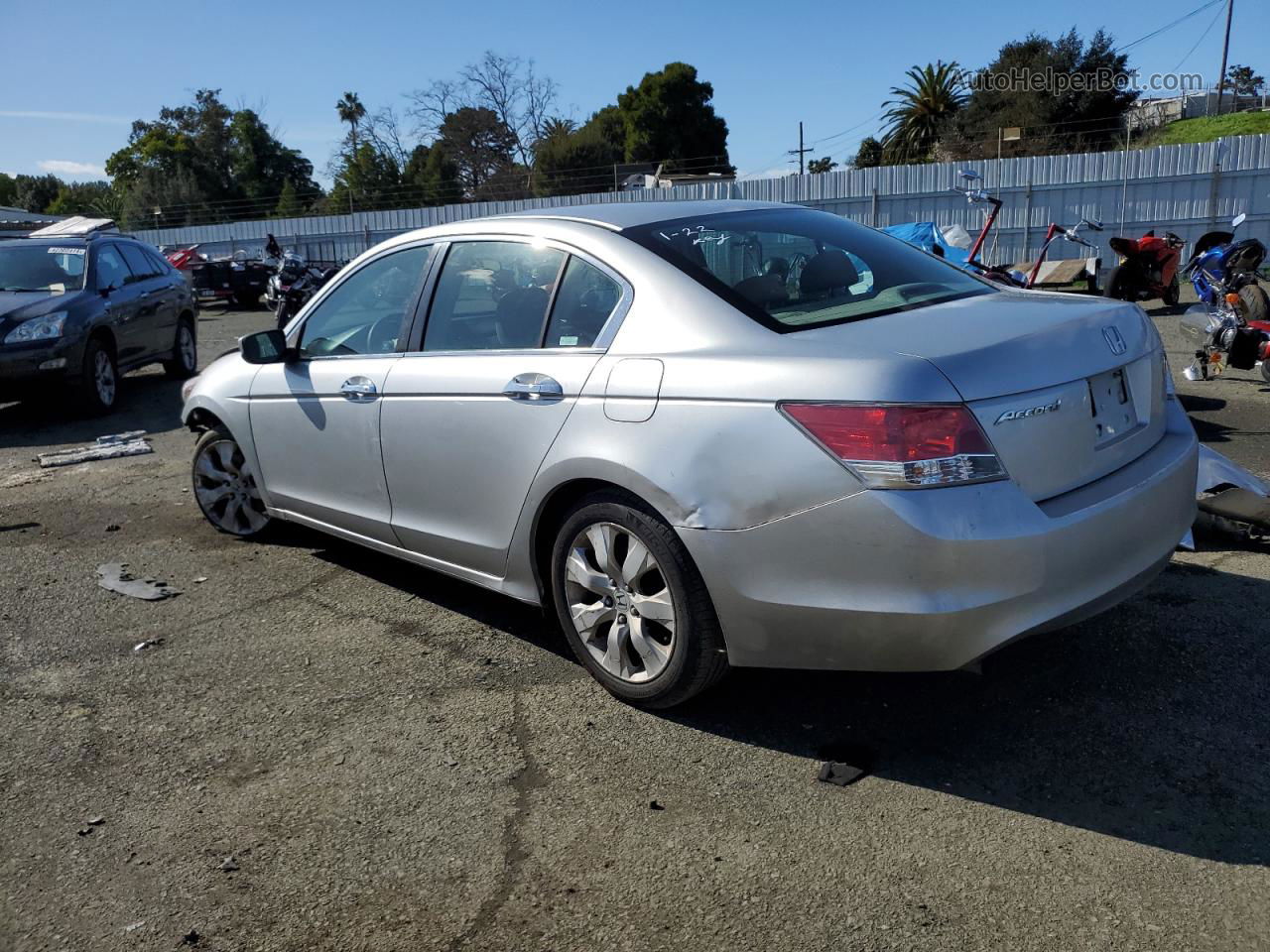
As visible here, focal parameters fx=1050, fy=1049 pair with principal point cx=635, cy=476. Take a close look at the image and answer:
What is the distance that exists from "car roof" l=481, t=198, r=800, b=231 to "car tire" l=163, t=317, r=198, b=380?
29.7 ft

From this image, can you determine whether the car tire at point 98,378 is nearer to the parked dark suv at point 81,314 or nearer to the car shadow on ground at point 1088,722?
the parked dark suv at point 81,314

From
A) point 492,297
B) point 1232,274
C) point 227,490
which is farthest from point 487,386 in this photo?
point 1232,274

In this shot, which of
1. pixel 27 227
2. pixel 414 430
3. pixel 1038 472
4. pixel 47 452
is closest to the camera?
pixel 1038 472

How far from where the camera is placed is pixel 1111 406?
3221 mm

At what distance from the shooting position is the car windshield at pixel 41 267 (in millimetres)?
9875

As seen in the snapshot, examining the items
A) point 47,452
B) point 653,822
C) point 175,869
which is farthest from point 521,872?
point 47,452

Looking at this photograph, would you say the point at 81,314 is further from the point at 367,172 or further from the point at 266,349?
the point at 367,172

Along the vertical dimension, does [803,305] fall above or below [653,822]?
above

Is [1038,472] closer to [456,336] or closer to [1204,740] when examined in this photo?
[1204,740]

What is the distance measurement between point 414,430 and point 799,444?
5.88 feet

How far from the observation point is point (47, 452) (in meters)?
8.77

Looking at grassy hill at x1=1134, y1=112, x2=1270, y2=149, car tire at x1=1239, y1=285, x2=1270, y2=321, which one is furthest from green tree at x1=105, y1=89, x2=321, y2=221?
car tire at x1=1239, y1=285, x2=1270, y2=321

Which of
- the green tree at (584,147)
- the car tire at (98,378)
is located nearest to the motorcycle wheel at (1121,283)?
the car tire at (98,378)

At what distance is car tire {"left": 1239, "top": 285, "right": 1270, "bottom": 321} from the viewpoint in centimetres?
887
